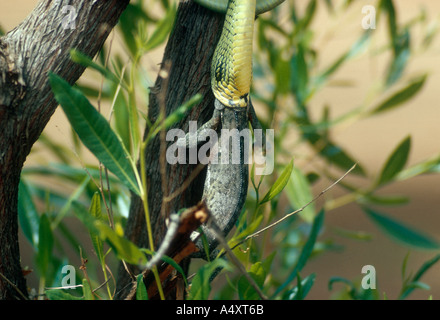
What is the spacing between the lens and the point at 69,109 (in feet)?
2.01

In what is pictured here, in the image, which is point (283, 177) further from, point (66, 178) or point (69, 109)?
point (66, 178)

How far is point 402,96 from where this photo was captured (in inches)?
53.3

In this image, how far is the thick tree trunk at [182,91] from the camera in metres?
0.78

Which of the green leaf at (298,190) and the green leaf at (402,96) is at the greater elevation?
the green leaf at (402,96)

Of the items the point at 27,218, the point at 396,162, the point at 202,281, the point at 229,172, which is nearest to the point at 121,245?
the point at 202,281

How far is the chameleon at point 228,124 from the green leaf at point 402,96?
664 mm

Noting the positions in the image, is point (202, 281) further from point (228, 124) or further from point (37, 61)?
point (37, 61)

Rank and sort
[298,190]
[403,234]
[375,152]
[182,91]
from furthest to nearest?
[375,152], [403,234], [298,190], [182,91]

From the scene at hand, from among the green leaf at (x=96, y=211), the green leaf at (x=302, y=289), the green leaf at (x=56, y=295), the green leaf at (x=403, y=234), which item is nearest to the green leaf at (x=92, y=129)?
the green leaf at (x=96, y=211)

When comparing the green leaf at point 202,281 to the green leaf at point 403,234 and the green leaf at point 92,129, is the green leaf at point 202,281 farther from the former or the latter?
the green leaf at point 403,234

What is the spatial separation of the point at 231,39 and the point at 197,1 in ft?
0.34

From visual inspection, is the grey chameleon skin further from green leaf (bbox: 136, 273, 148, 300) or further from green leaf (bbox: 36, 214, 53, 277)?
green leaf (bbox: 36, 214, 53, 277)

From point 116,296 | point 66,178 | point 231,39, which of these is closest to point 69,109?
point 231,39

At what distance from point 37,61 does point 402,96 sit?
932 mm
